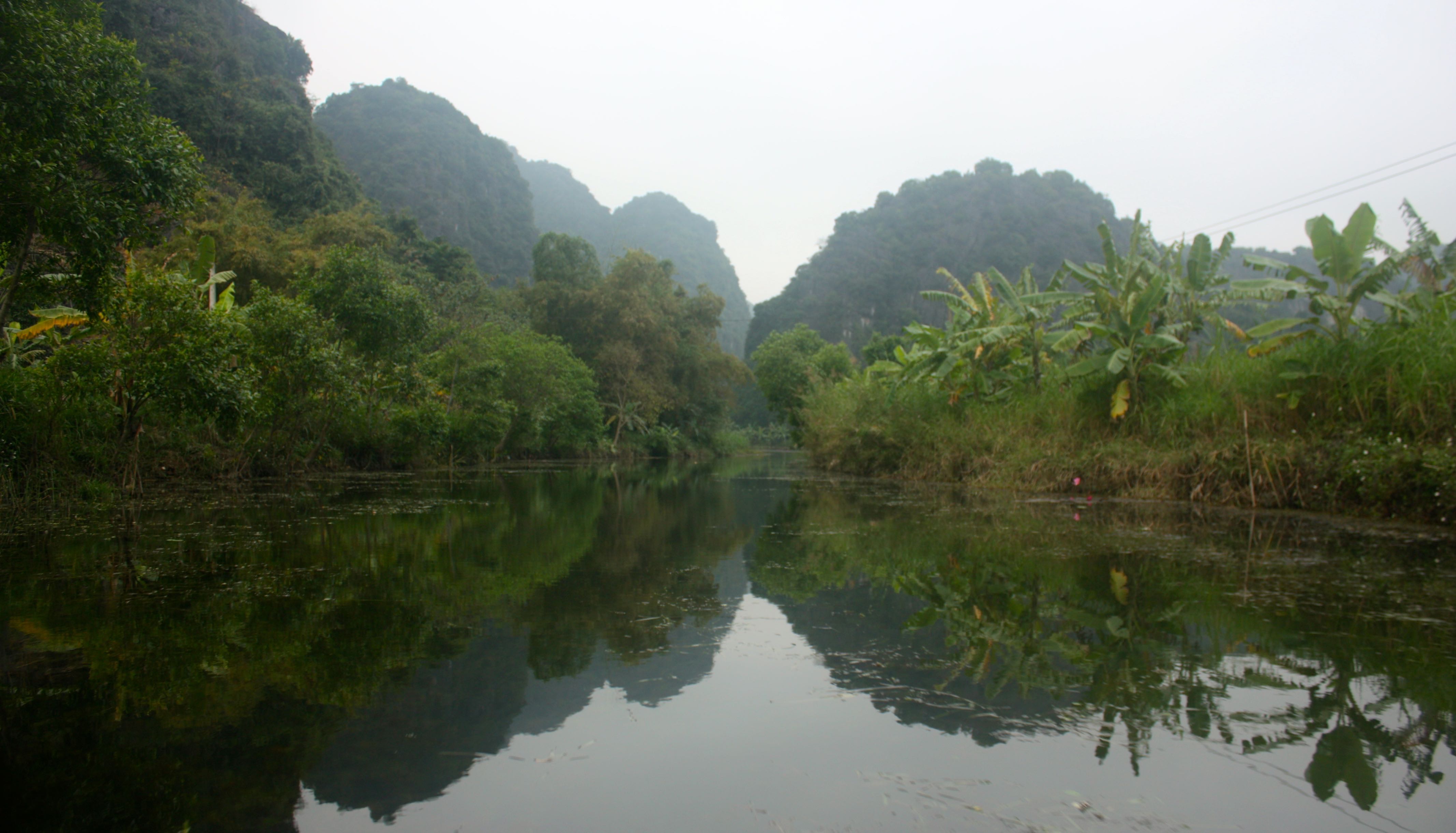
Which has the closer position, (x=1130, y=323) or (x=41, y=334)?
(x=1130, y=323)

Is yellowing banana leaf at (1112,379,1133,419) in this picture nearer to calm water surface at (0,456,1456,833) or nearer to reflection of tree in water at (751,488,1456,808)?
reflection of tree in water at (751,488,1456,808)

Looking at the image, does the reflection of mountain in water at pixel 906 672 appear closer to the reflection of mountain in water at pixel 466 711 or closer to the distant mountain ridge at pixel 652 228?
the reflection of mountain in water at pixel 466 711

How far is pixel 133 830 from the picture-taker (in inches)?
67.3

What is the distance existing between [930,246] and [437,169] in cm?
5024

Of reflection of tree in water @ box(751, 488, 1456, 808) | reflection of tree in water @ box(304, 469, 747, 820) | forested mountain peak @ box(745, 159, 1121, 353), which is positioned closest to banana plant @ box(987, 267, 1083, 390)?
reflection of tree in water @ box(751, 488, 1456, 808)

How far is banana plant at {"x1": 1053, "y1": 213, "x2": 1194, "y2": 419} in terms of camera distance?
10812 mm

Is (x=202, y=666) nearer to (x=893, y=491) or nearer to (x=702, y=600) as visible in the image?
(x=702, y=600)

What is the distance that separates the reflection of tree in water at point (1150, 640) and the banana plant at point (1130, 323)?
513cm

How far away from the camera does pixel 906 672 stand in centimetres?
289

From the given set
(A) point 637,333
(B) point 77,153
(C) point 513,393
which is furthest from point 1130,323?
(A) point 637,333

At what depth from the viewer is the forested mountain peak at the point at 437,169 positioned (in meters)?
68.8

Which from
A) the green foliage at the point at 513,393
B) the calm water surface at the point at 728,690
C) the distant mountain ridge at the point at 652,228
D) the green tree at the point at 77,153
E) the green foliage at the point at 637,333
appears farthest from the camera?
the distant mountain ridge at the point at 652,228

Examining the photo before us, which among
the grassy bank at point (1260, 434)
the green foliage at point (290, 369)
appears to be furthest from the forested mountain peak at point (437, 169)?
the grassy bank at point (1260, 434)

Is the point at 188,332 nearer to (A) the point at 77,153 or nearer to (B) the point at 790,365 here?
(A) the point at 77,153
